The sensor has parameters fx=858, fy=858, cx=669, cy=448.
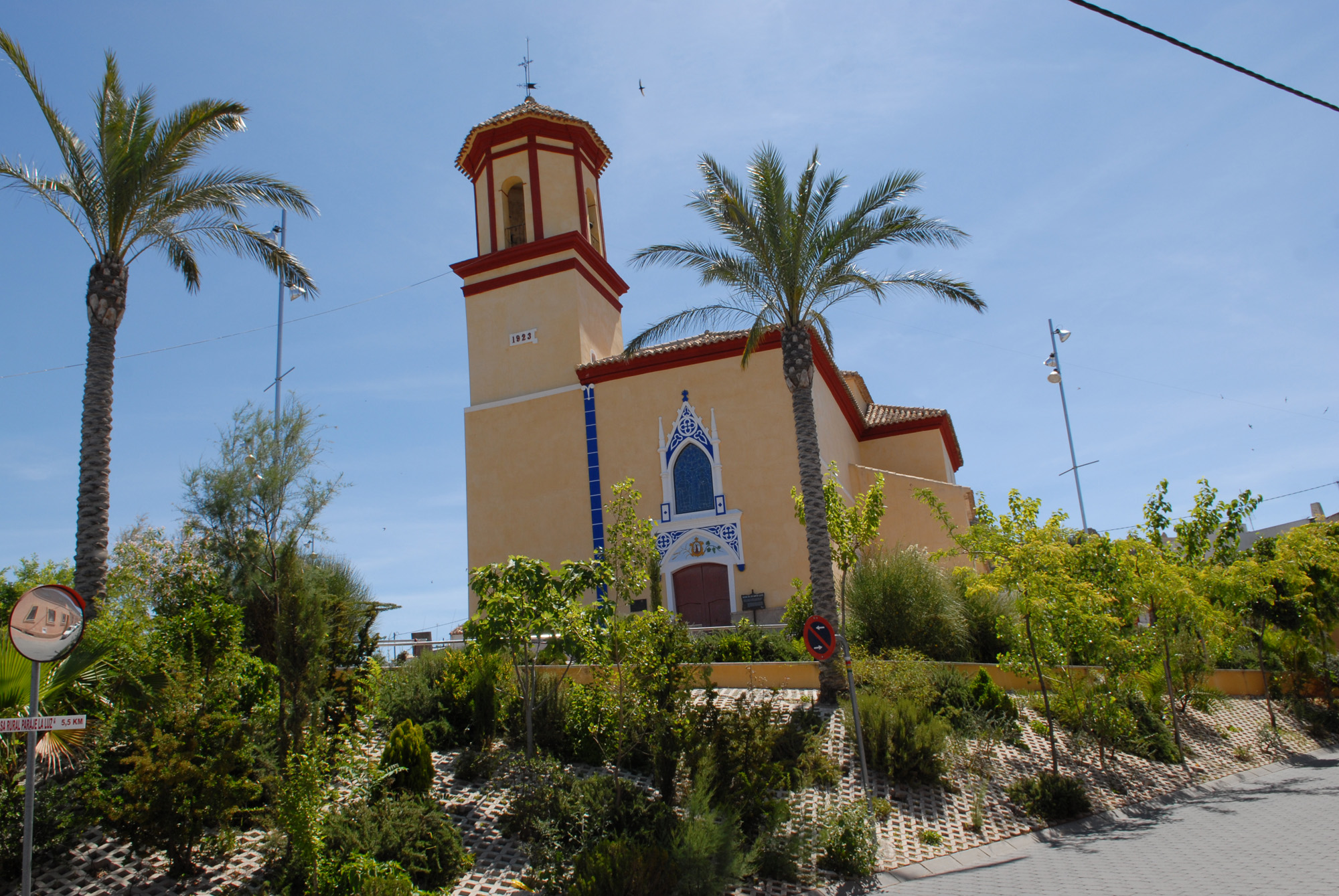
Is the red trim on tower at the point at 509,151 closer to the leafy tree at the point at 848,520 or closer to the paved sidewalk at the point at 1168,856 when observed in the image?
the leafy tree at the point at 848,520

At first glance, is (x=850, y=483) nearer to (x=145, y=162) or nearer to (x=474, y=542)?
(x=474, y=542)

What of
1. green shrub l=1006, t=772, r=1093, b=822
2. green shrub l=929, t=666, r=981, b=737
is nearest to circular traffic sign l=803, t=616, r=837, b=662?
green shrub l=929, t=666, r=981, b=737

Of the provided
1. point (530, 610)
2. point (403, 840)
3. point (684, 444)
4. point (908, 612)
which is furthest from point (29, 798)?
point (684, 444)

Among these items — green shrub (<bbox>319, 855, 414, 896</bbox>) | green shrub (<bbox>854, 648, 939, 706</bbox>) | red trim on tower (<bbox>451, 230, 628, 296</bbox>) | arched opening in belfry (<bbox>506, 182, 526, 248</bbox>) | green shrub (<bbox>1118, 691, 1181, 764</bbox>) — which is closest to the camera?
green shrub (<bbox>319, 855, 414, 896</bbox>)

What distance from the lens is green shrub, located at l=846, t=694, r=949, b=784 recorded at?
1081cm

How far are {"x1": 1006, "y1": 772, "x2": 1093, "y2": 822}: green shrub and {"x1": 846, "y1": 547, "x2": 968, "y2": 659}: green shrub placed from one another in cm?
431

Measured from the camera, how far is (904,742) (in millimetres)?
10875

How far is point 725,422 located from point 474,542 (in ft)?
24.7

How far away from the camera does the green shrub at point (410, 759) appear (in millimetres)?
9102

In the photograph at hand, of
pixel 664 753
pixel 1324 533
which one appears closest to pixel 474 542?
pixel 664 753

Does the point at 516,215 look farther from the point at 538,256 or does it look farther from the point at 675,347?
the point at 675,347

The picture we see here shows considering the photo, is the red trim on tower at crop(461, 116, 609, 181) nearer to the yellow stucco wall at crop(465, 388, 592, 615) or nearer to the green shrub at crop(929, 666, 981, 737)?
the yellow stucco wall at crop(465, 388, 592, 615)

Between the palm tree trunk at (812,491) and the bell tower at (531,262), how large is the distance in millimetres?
10108

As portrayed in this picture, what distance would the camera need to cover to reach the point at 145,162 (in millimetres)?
11609
